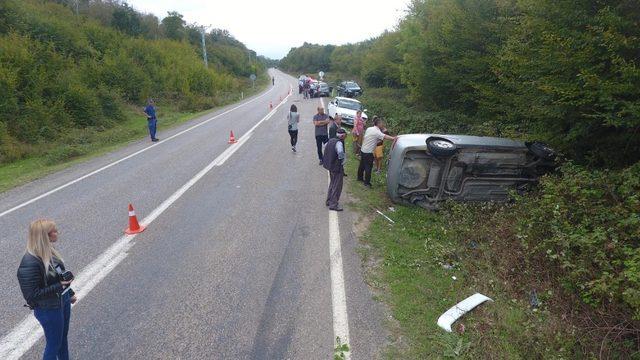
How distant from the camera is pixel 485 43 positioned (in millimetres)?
11227

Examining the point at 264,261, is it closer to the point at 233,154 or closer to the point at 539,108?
the point at 539,108

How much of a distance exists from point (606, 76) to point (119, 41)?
3526cm

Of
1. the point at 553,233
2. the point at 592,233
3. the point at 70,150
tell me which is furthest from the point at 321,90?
the point at 592,233

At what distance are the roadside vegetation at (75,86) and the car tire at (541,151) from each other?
12.5m

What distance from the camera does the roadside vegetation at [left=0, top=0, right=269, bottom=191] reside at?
48.7ft

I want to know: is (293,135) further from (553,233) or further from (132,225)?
(553,233)

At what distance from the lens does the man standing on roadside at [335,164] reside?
23.6 ft

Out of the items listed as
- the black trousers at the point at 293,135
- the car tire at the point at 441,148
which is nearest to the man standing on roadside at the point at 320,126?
the black trousers at the point at 293,135

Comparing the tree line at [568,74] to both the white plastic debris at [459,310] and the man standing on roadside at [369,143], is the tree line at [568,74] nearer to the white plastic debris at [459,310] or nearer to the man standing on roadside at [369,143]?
the man standing on roadside at [369,143]

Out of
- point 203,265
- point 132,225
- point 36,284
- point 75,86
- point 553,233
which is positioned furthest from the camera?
point 75,86

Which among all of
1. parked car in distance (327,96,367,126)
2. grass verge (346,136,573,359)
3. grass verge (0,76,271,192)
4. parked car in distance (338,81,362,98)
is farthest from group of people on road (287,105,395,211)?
parked car in distance (338,81,362,98)

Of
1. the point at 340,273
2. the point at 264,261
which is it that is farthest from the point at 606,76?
the point at 264,261

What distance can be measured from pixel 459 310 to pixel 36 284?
4.07 m

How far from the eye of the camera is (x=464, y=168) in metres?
6.86
